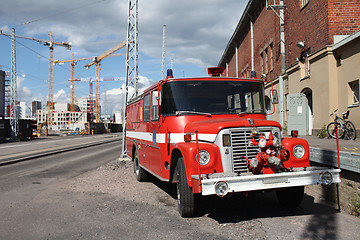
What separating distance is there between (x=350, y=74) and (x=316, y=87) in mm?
2508

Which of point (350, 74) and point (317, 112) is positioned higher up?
point (350, 74)

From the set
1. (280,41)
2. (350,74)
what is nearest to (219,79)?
(350,74)

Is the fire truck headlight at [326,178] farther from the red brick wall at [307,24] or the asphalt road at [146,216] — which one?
the red brick wall at [307,24]

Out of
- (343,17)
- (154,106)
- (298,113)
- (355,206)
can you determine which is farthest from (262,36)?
(355,206)

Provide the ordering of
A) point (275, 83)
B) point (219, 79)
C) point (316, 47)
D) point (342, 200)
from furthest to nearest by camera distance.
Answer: point (275, 83) < point (316, 47) < point (219, 79) < point (342, 200)

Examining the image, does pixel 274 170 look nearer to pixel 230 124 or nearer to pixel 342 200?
pixel 230 124

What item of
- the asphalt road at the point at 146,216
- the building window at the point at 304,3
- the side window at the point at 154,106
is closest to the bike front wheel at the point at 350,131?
the asphalt road at the point at 146,216

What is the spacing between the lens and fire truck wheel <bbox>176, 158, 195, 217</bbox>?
4.98 m

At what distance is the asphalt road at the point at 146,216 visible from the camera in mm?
4504

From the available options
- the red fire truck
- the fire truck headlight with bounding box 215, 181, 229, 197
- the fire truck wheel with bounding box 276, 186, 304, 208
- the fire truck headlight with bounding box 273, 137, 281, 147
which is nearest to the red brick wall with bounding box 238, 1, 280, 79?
the red fire truck

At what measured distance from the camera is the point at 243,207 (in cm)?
596

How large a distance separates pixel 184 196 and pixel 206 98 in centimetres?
198

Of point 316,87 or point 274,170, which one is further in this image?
point 316,87

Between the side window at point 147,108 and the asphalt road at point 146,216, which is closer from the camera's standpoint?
the asphalt road at point 146,216
